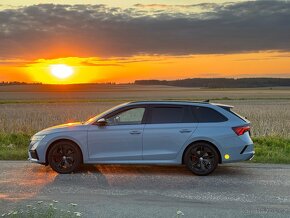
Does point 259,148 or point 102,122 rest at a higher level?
point 102,122

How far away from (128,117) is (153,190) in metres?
2.29

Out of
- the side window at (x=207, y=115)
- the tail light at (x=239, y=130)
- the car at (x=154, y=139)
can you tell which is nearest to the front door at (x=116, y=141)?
the car at (x=154, y=139)

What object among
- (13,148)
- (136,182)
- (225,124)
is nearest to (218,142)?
(225,124)

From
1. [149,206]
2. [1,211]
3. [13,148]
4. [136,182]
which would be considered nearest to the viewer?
[1,211]

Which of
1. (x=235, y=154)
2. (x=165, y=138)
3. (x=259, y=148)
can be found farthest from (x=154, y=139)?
(x=259, y=148)

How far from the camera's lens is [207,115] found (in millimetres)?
10742

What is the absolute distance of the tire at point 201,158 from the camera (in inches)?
412

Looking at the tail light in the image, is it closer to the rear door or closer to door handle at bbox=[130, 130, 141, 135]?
the rear door

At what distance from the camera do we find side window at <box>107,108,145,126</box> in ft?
35.2

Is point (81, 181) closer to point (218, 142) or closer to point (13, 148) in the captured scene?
point (218, 142)

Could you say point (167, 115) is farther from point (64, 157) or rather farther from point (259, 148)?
point (259, 148)

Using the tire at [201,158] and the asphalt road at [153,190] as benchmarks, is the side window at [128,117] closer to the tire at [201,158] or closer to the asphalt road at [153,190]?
the asphalt road at [153,190]

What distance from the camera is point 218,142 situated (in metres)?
10.5

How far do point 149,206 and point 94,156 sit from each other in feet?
10.6
